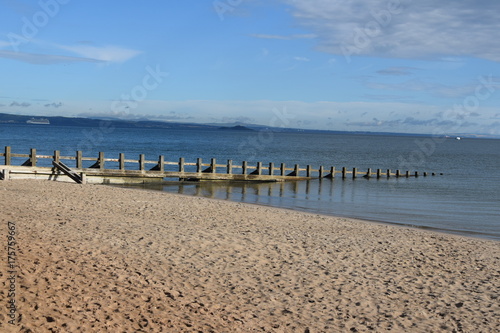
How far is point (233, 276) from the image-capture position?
33.2 ft

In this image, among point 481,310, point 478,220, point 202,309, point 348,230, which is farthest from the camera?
point 478,220

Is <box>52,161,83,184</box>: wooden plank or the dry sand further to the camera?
<box>52,161,83,184</box>: wooden plank

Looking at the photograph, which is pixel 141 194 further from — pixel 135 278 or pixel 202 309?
pixel 202 309

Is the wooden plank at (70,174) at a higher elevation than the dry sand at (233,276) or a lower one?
higher

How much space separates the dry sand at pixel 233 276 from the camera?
7832 millimetres

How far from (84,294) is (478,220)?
1892 centimetres

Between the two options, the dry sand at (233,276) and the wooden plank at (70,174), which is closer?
the dry sand at (233,276)

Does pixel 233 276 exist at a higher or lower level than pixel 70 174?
lower

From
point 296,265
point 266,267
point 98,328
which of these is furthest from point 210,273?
point 98,328

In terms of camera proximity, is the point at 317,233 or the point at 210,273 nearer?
the point at 210,273

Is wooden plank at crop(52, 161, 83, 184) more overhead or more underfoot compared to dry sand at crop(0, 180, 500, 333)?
more overhead

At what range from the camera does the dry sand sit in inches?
308

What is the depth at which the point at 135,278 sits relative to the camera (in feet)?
30.9

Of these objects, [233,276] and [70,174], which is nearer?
[233,276]
